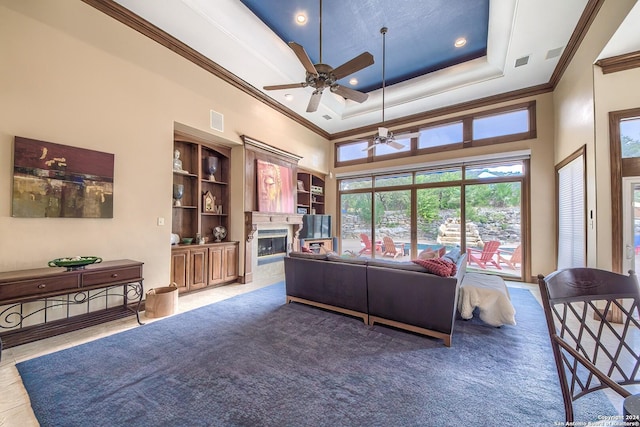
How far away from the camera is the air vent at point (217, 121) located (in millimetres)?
4707

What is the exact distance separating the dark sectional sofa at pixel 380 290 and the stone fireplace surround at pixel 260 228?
1.67 metres

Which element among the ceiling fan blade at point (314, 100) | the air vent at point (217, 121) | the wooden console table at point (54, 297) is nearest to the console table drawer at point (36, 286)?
the wooden console table at point (54, 297)

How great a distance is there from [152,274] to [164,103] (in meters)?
2.59

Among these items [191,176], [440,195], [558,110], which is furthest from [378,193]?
[191,176]

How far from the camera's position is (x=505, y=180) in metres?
5.68

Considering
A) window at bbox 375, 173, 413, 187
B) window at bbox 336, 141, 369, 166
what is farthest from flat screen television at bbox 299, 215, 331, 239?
window at bbox 336, 141, 369, 166

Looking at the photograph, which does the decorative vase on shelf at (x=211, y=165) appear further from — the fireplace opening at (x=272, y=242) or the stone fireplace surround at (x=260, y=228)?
the fireplace opening at (x=272, y=242)

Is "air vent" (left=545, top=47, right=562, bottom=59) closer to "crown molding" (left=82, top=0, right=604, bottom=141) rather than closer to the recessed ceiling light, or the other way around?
"crown molding" (left=82, top=0, right=604, bottom=141)

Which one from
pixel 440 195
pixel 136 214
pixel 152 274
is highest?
pixel 440 195

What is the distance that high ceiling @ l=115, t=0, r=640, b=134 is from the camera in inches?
141

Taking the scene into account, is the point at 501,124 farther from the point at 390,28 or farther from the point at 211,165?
the point at 211,165

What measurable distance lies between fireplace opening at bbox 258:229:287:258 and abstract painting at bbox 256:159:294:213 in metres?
0.53

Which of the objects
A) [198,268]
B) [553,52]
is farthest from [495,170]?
[198,268]

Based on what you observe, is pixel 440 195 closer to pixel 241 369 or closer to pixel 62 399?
pixel 241 369
